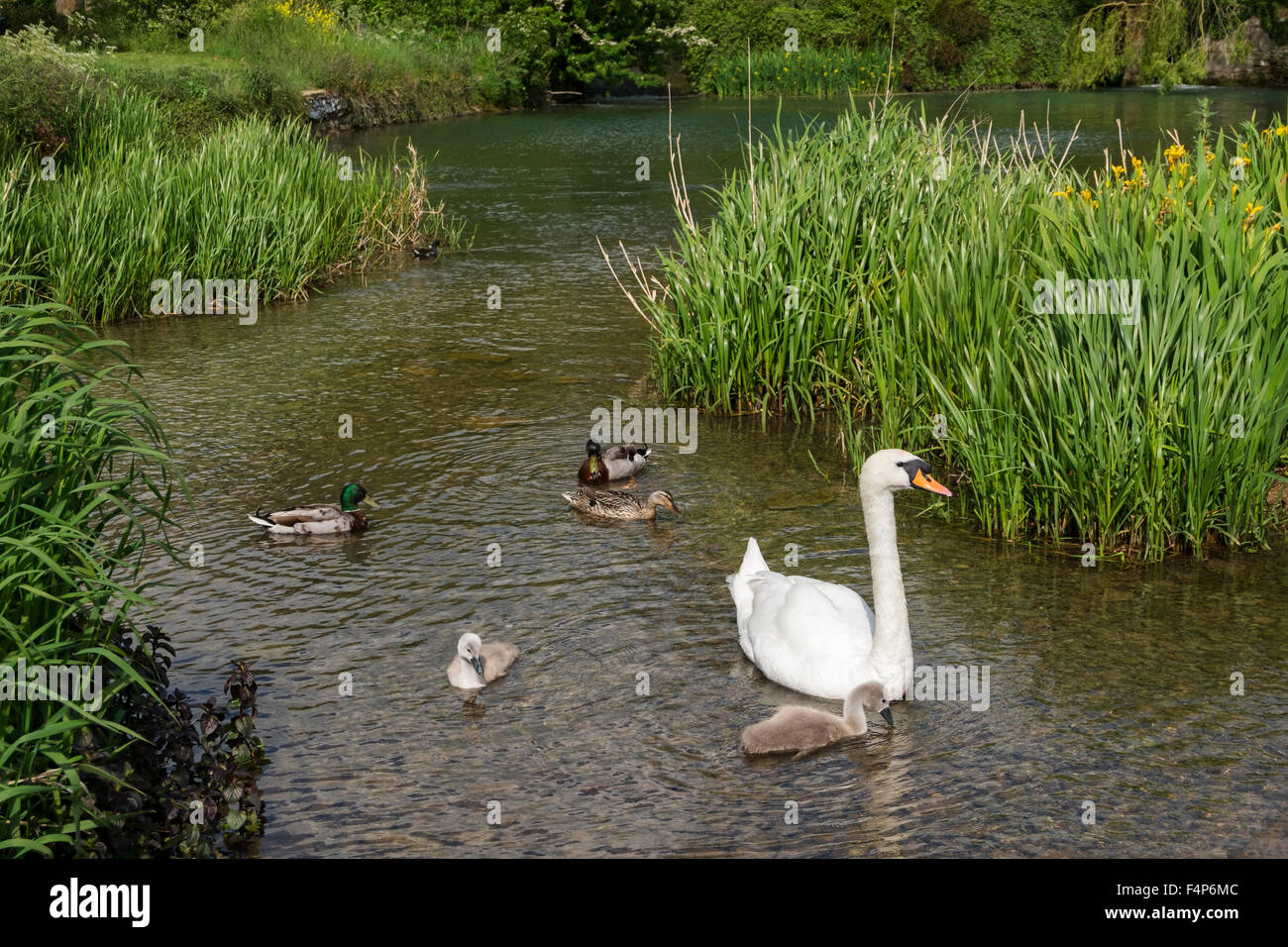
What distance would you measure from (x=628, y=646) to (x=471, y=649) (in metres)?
0.96

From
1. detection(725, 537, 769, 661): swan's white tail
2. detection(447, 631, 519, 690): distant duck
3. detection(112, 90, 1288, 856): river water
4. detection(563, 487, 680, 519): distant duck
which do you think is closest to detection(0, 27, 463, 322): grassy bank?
detection(112, 90, 1288, 856): river water

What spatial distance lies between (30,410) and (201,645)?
230 cm

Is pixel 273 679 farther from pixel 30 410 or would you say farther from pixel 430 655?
pixel 30 410

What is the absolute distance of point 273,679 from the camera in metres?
6.68

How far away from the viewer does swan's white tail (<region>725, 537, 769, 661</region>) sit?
7051 mm

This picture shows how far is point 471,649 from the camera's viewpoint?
6469mm

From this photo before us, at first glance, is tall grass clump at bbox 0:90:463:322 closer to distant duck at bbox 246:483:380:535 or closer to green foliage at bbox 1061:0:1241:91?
distant duck at bbox 246:483:380:535

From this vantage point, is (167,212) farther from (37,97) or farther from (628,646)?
(628,646)

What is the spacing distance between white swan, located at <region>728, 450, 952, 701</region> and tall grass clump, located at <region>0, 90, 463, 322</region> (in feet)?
30.7

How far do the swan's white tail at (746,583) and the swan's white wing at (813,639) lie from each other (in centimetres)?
22

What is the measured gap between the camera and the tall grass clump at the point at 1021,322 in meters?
7.80

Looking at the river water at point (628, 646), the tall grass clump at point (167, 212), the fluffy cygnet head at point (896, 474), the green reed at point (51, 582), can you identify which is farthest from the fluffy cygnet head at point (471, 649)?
the tall grass clump at point (167, 212)

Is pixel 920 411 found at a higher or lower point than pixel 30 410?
lower
